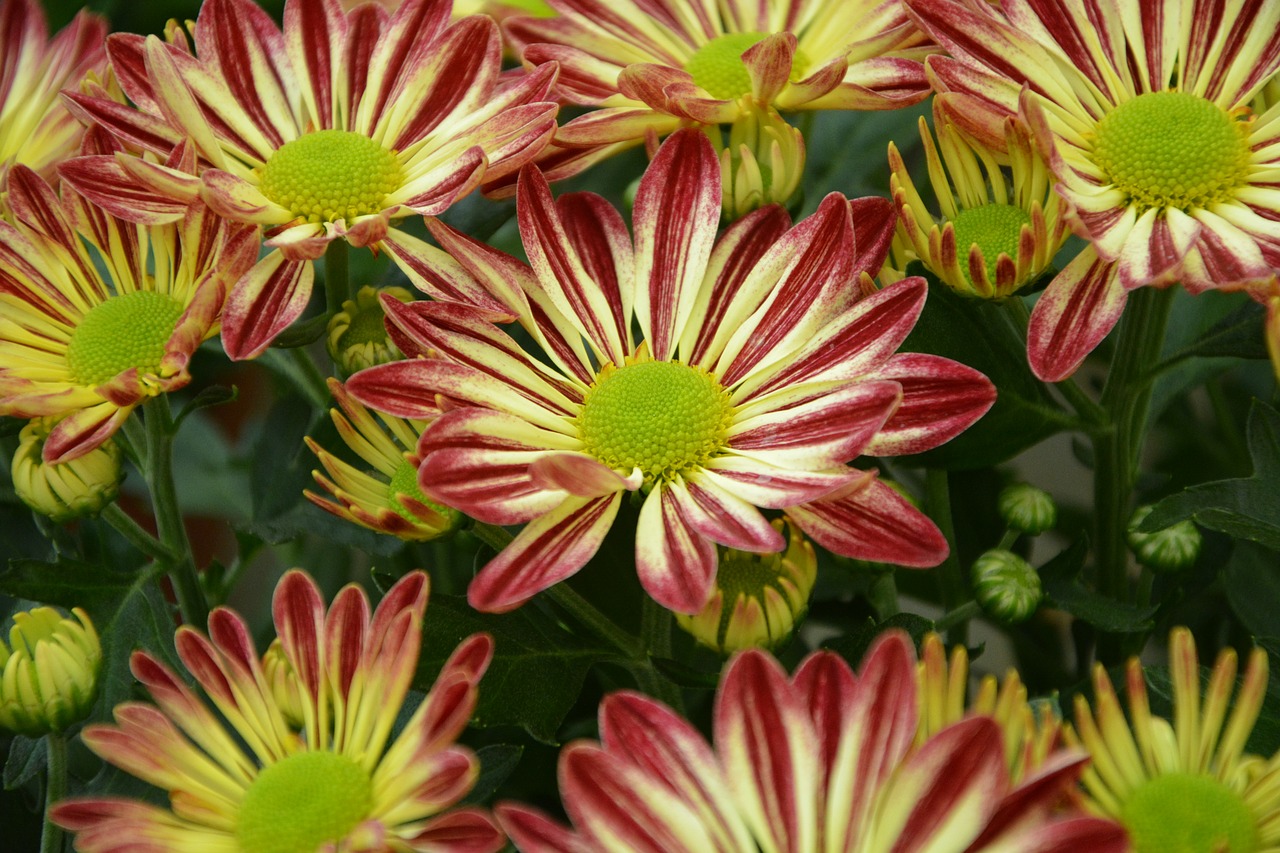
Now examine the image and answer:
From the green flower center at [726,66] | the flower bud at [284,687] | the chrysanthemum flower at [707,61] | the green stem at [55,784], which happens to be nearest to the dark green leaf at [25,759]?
the green stem at [55,784]

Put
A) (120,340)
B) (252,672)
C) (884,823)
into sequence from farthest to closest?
(120,340) → (252,672) → (884,823)

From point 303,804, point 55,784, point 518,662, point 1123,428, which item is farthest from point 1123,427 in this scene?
point 55,784

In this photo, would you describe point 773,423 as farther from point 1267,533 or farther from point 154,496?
point 154,496

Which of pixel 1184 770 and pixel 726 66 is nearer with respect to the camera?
pixel 1184 770

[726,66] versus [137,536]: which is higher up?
[726,66]

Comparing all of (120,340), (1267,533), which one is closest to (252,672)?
(120,340)

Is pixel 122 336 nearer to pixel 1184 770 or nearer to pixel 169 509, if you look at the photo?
pixel 169 509

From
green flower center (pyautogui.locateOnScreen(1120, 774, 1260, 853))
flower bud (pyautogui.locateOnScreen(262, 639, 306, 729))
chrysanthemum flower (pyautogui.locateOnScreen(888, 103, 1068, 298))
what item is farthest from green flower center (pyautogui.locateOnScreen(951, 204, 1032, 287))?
flower bud (pyautogui.locateOnScreen(262, 639, 306, 729))

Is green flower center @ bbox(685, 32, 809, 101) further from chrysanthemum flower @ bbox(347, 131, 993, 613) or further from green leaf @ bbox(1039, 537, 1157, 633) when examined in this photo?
green leaf @ bbox(1039, 537, 1157, 633)
